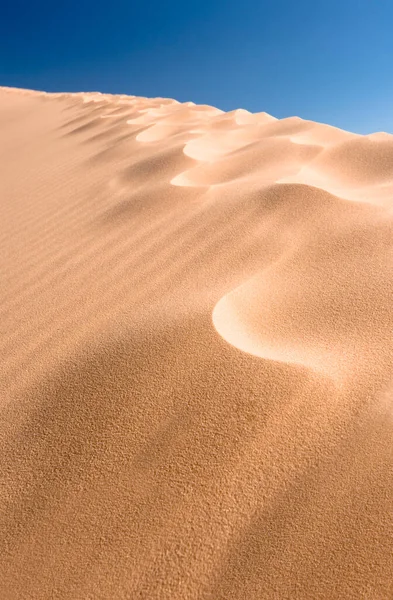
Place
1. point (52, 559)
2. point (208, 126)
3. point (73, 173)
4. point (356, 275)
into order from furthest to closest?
point (208, 126) < point (73, 173) < point (356, 275) < point (52, 559)

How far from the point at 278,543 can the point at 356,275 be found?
84 cm

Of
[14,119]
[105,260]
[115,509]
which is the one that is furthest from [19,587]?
[14,119]

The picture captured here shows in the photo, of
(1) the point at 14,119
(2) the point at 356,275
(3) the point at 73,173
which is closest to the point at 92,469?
(2) the point at 356,275

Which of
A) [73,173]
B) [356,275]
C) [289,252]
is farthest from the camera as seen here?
[73,173]

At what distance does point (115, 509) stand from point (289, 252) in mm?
1010

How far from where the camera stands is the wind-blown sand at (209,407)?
719mm

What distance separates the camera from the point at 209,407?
3.06 feet

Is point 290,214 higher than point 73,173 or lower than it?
lower

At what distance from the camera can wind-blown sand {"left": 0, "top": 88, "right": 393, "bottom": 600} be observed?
72 centimetres

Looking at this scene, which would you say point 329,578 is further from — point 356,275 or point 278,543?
point 356,275

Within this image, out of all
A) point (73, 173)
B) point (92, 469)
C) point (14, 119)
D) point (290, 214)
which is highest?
point (14, 119)

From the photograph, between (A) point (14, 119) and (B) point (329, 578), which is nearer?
(B) point (329, 578)

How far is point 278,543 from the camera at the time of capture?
71 centimetres

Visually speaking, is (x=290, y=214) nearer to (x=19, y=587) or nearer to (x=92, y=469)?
(x=92, y=469)
